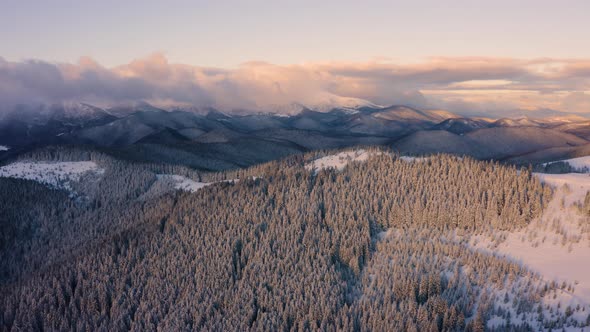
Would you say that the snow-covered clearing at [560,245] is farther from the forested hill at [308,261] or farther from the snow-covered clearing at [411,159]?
the snow-covered clearing at [411,159]

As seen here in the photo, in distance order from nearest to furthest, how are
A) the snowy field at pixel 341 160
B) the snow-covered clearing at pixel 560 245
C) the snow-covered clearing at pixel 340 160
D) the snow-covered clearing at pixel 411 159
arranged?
the snow-covered clearing at pixel 560 245 → the snow-covered clearing at pixel 411 159 → the snowy field at pixel 341 160 → the snow-covered clearing at pixel 340 160

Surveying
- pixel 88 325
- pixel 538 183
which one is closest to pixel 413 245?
pixel 538 183

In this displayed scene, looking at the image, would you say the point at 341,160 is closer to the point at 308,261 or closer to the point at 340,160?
the point at 340,160

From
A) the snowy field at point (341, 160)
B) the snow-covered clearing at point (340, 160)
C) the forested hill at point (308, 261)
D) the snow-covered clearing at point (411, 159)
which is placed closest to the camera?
the forested hill at point (308, 261)

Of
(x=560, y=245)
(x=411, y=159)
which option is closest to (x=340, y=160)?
(x=411, y=159)

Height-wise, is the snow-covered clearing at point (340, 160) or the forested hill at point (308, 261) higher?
the snow-covered clearing at point (340, 160)

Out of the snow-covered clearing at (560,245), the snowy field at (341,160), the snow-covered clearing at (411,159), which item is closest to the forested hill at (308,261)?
the snow-covered clearing at (560,245)
